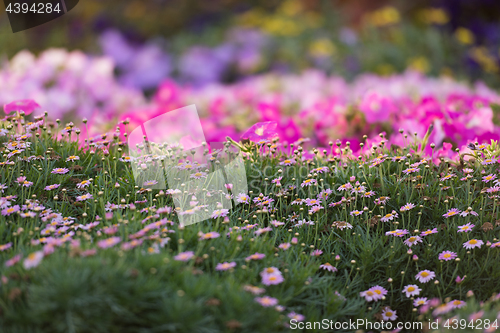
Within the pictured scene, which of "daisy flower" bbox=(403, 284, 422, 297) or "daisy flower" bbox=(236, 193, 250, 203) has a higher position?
"daisy flower" bbox=(236, 193, 250, 203)

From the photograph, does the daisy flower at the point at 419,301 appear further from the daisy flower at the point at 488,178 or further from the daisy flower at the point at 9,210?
the daisy flower at the point at 9,210

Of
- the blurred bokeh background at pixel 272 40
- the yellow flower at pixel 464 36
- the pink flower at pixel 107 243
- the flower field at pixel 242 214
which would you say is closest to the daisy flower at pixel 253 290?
the flower field at pixel 242 214

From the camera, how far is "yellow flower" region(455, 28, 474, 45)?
21.4ft

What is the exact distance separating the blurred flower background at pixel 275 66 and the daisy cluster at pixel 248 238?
75 cm

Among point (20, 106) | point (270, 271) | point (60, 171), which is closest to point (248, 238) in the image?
point (270, 271)

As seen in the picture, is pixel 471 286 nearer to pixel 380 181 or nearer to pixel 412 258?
pixel 412 258

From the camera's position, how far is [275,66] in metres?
6.96

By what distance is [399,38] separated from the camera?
22.4ft

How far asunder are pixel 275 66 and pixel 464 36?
8.39 feet

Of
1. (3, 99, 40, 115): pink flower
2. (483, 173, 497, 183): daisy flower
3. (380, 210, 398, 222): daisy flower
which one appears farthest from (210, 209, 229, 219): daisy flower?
(3, 99, 40, 115): pink flower

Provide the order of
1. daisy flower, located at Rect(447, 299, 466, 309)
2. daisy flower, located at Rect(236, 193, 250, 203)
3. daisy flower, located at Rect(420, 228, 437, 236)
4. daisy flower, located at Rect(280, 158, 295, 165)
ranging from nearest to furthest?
daisy flower, located at Rect(447, 299, 466, 309) < daisy flower, located at Rect(420, 228, 437, 236) < daisy flower, located at Rect(236, 193, 250, 203) < daisy flower, located at Rect(280, 158, 295, 165)

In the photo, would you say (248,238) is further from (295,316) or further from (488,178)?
(488,178)

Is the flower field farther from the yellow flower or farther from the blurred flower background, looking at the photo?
the yellow flower

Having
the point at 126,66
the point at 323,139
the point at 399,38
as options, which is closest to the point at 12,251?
the point at 323,139
